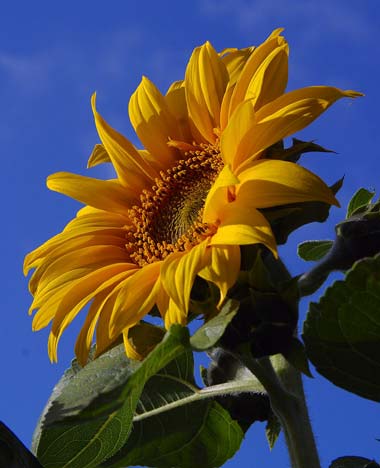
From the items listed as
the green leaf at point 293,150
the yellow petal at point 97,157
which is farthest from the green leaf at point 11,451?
the yellow petal at point 97,157

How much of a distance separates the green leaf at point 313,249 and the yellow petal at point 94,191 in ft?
1.33

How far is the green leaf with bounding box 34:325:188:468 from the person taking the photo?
1315 mm

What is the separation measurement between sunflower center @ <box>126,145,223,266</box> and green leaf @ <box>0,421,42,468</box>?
0.43 meters

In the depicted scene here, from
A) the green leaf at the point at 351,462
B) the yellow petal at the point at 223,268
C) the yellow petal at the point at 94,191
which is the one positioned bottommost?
the green leaf at the point at 351,462

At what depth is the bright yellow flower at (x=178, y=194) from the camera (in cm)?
149

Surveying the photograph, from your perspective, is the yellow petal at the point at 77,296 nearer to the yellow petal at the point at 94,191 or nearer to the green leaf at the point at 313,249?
the yellow petal at the point at 94,191

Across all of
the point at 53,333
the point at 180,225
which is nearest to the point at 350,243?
the point at 180,225

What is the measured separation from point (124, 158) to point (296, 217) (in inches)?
18.6

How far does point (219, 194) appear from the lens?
1557 mm

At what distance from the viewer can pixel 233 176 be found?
151 cm

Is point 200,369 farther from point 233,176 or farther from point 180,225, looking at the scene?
point 233,176

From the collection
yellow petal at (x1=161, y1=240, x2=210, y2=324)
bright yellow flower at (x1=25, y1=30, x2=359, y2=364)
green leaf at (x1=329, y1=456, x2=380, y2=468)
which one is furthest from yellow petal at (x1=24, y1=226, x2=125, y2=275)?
green leaf at (x1=329, y1=456, x2=380, y2=468)

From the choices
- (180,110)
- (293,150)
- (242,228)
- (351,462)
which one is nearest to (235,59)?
(180,110)

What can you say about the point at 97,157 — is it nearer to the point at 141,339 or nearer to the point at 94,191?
the point at 94,191
